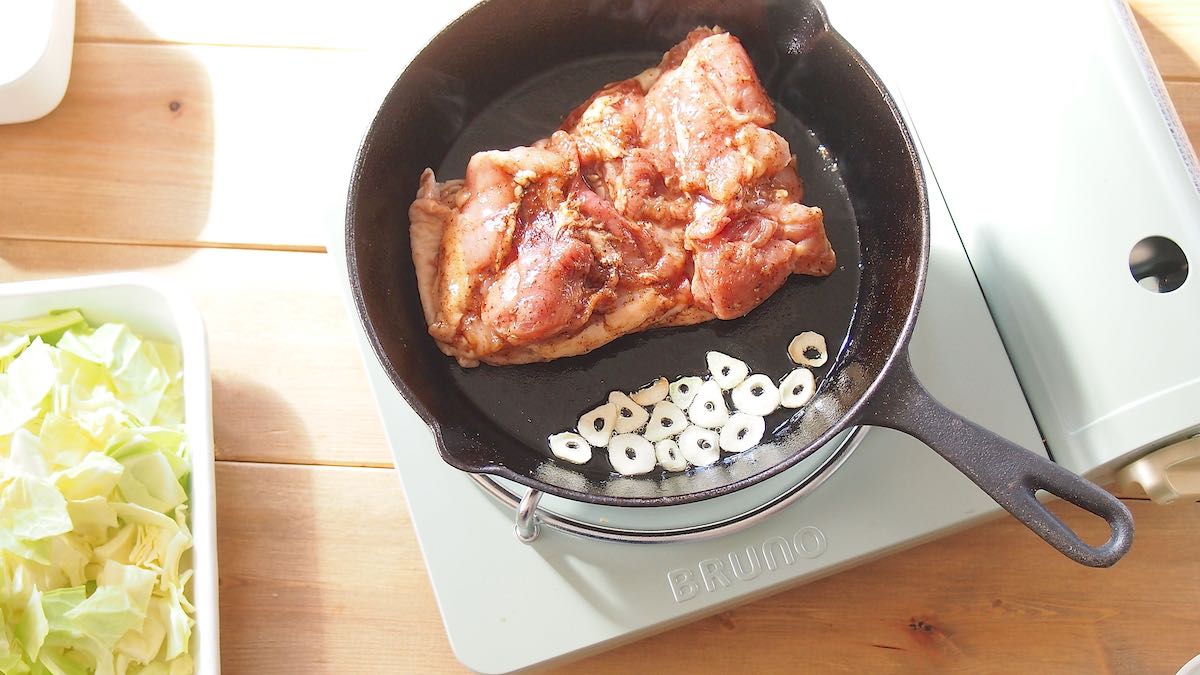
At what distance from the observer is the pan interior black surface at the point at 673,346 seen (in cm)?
146

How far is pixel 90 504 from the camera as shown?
1.34 metres

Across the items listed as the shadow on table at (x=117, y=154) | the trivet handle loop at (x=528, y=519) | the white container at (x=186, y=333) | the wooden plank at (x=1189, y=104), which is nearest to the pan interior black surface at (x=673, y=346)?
the trivet handle loop at (x=528, y=519)

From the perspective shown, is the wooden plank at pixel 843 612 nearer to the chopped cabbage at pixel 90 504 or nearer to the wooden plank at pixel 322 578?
the wooden plank at pixel 322 578

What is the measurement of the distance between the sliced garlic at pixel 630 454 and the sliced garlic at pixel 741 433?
0.12 m

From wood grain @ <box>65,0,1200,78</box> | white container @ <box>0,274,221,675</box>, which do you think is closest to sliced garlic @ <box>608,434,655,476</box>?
white container @ <box>0,274,221,675</box>

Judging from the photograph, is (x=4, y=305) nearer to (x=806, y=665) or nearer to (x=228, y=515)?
(x=228, y=515)

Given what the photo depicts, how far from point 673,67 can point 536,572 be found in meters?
0.87

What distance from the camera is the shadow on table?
1.66 m

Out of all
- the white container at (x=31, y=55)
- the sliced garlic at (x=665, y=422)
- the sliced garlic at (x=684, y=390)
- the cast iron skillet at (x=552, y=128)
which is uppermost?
the white container at (x=31, y=55)

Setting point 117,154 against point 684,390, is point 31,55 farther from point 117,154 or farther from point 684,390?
point 684,390

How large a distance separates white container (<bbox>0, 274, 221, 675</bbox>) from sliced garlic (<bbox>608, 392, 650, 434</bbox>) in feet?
2.15

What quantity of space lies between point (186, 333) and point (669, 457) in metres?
0.81

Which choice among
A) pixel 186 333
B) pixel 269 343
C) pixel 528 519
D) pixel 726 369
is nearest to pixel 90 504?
pixel 186 333

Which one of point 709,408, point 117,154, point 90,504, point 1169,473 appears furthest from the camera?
point 117,154
